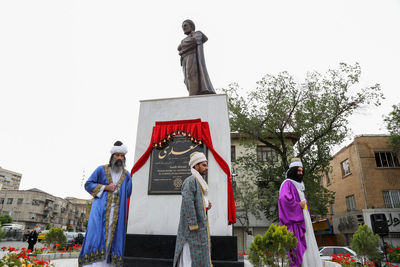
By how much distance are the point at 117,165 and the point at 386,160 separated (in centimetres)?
2408

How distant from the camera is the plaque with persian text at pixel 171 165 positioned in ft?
17.5

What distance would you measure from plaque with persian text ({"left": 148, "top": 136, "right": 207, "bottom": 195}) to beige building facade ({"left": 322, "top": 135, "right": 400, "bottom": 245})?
1746 centimetres

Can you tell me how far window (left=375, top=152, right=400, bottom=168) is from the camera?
21.3m

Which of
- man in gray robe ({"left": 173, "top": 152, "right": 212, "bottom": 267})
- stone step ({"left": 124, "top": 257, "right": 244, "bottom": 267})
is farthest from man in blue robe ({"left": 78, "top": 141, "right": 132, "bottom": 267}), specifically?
stone step ({"left": 124, "top": 257, "right": 244, "bottom": 267})

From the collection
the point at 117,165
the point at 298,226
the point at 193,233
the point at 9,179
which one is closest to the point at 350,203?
the point at 298,226

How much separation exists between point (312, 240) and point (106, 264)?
347cm

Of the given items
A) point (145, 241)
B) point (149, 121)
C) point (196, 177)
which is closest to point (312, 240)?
point (196, 177)

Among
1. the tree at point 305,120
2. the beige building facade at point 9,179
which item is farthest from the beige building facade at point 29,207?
the tree at point 305,120

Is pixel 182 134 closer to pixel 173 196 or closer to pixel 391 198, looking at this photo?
pixel 173 196

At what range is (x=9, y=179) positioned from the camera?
84188 millimetres

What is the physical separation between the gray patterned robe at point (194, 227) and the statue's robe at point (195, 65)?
3.76 meters

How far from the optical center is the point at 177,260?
3.33 meters

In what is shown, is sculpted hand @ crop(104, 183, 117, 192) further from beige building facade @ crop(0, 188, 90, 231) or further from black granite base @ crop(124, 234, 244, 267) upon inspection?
beige building facade @ crop(0, 188, 90, 231)

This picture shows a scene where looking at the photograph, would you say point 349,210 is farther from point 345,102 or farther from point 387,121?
point 345,102
